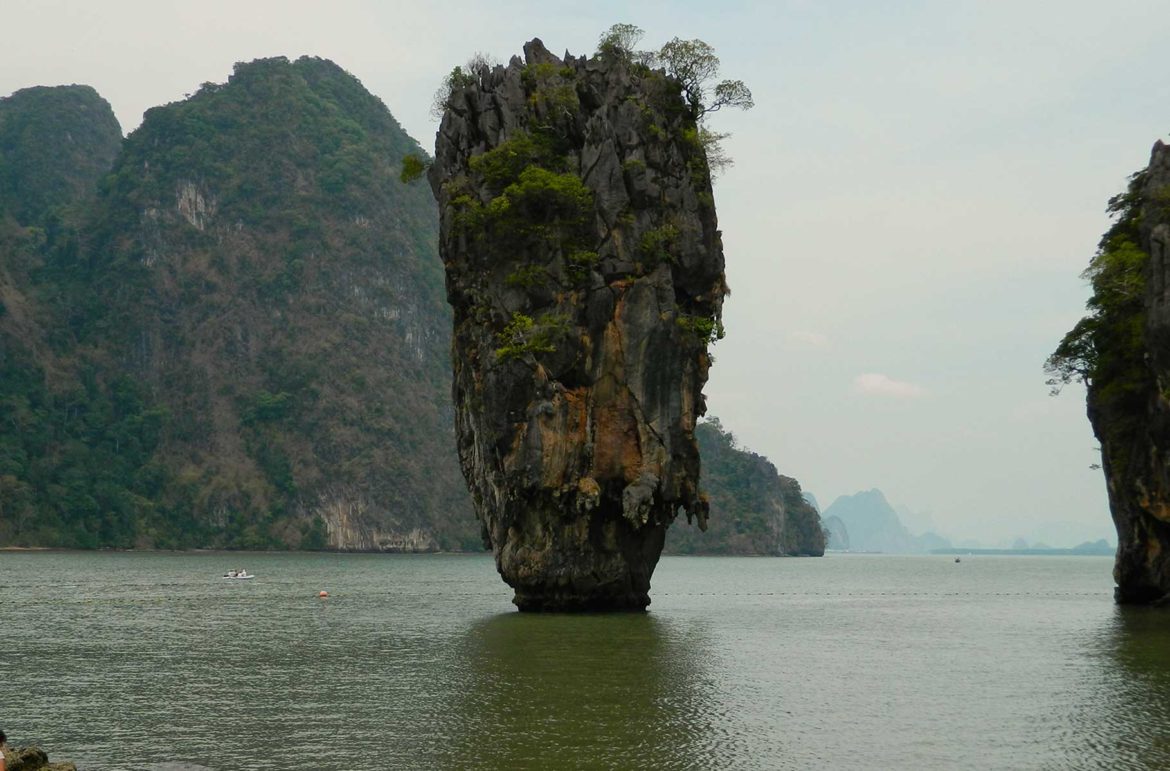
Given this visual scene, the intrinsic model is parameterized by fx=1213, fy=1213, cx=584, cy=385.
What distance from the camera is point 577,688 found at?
29.1m

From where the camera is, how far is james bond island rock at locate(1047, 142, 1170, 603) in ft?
155

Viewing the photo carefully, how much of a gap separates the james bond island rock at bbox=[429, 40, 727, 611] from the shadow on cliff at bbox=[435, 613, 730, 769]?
6.63 metres

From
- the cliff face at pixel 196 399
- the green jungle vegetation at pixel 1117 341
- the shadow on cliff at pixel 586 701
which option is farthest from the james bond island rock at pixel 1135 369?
the cliff face at pixel 196 399

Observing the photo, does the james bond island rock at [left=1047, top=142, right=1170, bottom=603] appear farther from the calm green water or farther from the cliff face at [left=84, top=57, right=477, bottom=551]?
the cliff face at [left=84, top=57, right=477, bottom=551]

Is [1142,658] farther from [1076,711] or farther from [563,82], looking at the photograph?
[563,82]

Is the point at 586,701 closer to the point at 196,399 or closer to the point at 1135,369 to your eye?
the point at 1135,369

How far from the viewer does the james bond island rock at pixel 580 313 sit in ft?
158

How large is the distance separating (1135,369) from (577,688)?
113 ft

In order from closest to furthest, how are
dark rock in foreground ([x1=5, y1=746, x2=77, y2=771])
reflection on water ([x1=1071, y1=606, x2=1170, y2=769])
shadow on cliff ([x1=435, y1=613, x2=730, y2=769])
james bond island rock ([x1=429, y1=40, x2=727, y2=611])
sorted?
dark rock in foreground ([x1=5, y1=746, x2=77, y2=771]), shadow on cliff ([x1=435, y1=613, x2=730, y2=769]), reflection on water ([x1=1071, y1=606, x2=1170, y2=769]), james bond island rock ([x1=429, y1=40, x2=727, y2=611])

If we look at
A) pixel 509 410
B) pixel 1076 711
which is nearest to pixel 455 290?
pixel 509 410

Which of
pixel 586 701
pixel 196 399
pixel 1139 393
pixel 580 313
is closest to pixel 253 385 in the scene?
pixel 196 399

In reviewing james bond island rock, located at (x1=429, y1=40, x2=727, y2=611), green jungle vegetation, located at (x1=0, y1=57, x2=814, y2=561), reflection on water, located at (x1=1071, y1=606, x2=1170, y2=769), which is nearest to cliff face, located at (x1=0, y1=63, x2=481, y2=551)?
green jungle vegetation, located at (x1=0, y1=57, x2=814, y2=561)

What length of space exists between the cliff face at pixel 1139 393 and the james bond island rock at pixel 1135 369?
0.14 ft

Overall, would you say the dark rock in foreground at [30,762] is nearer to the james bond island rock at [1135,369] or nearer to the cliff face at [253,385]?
the james bond island rock at [1135,369]
